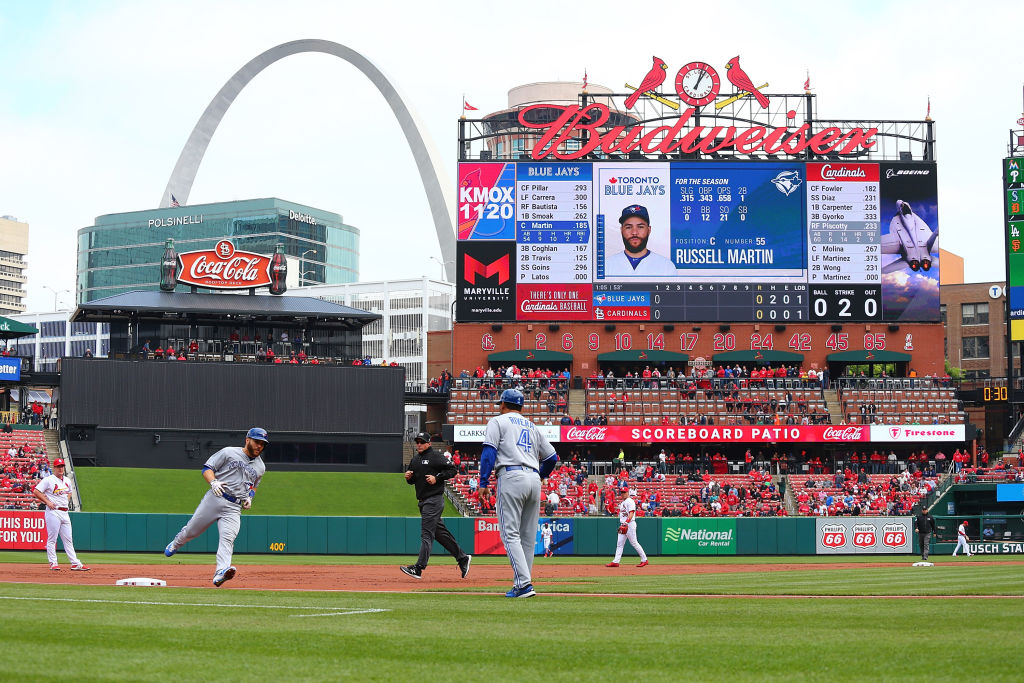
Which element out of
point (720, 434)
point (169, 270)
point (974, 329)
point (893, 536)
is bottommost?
point (893, 536)

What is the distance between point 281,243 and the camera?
148m

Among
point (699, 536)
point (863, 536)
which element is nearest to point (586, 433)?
point (699, 536)

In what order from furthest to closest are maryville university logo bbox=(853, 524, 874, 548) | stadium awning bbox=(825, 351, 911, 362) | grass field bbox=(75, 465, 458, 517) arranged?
stadium awning bbox=(825, 351, 911, 362) → grass field bbox=(75, 465, 458, 517) → maryville university logo bbox=(853, 524, 874, 548)

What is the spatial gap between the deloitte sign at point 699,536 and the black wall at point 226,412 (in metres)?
18.7

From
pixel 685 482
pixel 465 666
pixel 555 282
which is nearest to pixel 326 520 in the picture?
pixel 685 482

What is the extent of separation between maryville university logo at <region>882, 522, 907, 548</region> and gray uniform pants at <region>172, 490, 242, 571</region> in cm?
2724

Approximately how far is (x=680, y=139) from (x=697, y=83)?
3.20 m

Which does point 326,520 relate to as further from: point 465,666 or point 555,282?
point 465,666

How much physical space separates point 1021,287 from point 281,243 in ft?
360

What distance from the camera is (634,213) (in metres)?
51.4

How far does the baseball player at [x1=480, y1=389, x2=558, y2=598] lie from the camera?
35.9 ft

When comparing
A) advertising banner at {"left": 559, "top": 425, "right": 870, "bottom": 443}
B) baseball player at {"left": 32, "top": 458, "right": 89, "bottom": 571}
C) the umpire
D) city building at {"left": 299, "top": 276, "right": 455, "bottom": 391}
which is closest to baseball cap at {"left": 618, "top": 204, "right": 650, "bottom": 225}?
advertising banner at {"left": 559, "top": 425, "right": 870, "bottom": 443}

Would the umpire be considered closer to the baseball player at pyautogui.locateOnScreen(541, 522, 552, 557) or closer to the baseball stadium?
the baseball player at pyautogui.locateOnScreen(541, 522, 552, 557)

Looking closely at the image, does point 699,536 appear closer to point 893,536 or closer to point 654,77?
point 893,536
